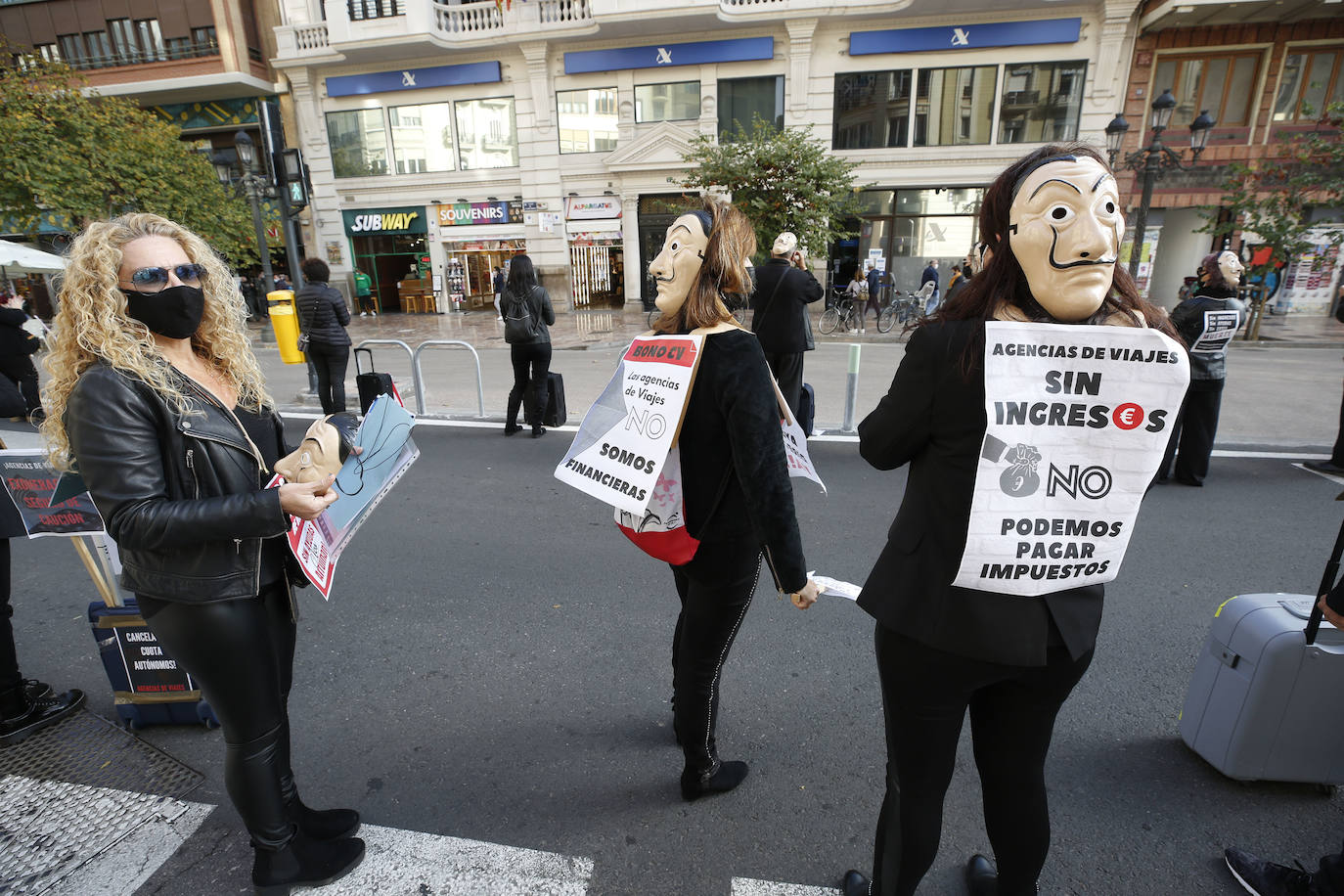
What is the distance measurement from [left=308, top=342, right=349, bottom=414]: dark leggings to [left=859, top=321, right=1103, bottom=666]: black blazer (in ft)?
25.1

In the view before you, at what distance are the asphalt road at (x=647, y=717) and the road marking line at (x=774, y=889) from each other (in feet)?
0.14

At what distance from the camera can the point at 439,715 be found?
3039 mm

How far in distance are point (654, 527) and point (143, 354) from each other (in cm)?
149

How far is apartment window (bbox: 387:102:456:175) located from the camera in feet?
75.5

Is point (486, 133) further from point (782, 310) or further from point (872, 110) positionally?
point (782, 310)

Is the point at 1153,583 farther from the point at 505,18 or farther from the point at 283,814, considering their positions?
the point at 505,18

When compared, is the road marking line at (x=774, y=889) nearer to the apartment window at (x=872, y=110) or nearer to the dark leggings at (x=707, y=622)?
the dark leggings at (x=707, y=622)

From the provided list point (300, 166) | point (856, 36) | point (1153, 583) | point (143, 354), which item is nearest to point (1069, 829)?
point (1153, 583)

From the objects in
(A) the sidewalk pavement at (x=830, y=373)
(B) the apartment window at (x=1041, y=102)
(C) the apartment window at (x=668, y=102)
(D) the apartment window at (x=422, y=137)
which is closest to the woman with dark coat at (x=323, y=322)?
(A) the sidewalk pavement at (x=830, y=373)

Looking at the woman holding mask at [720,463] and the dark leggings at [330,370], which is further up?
the woman holding mask at [720,463]

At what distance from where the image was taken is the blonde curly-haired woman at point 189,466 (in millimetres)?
1655

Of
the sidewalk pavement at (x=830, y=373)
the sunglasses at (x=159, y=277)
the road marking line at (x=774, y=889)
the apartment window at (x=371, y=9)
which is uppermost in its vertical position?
the apartment window at (x=371, y=9)

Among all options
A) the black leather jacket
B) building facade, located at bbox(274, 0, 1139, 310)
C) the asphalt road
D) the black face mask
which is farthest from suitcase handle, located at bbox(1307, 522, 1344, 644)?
building facade, located at bbox(274, 0, 1139, 310)

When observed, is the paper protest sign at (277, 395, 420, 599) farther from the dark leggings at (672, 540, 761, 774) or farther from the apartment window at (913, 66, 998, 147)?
the apartment window at (913, 66, 998, 147)
